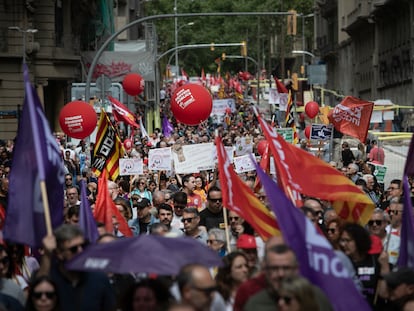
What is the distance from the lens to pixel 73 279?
803 centimetres

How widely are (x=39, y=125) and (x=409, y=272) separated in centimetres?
272

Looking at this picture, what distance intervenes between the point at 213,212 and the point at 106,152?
7009mm

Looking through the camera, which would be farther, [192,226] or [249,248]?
[192,226]

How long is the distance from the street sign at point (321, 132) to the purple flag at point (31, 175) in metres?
15.3

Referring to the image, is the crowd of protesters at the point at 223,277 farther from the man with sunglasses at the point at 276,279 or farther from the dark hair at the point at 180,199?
the dark hair at the point at 180,199

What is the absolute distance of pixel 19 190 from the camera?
9.05 m

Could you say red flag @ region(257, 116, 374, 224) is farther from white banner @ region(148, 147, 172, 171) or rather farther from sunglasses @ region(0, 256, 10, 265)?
white banner @ region(148, 147, 172, 171)

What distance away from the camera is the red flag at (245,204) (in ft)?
31.7

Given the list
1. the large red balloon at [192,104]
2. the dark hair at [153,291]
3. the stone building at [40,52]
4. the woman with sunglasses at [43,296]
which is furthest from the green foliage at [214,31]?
the dark hair at [153,291]

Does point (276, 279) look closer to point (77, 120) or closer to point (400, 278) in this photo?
point (400, 278)

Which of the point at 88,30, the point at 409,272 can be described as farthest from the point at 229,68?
the point at 409,272

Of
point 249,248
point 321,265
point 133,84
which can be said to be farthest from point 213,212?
point 133,84

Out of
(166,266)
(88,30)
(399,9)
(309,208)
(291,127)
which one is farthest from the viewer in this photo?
(399,9)

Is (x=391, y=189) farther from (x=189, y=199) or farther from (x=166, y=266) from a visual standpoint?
(x=166, y=266)
